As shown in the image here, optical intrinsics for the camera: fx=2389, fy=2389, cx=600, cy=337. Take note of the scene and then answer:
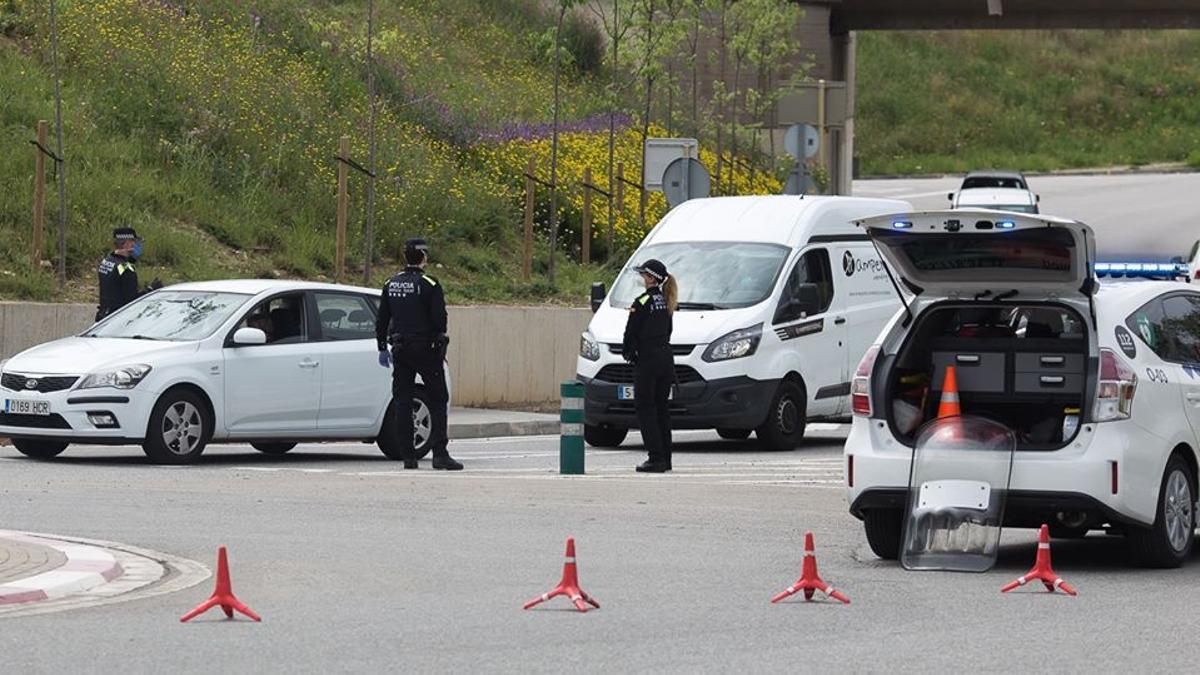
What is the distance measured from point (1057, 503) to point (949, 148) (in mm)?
77124

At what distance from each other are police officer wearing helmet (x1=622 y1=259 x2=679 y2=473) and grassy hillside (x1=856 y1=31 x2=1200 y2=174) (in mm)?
66243

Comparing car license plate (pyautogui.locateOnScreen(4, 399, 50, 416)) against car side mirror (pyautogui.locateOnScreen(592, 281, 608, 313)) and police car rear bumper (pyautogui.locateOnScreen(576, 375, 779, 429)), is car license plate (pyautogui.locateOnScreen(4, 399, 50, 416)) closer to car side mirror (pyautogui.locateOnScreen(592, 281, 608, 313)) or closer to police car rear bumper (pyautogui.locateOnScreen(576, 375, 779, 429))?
police car rear bumper (pyautogui.locateOnScreen(576, 375, 779, 429))

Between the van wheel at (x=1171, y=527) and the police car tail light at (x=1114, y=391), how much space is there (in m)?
0.51

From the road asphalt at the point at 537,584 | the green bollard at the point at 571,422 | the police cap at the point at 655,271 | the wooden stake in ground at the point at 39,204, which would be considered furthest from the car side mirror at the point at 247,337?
the wooden stake in ground at the point at 39,204

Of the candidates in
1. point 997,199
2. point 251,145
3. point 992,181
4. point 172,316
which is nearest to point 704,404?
point 172,316

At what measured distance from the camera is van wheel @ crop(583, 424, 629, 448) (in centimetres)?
2289

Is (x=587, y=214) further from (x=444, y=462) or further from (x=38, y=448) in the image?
(x=38, y=448)

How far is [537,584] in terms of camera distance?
11922 mm

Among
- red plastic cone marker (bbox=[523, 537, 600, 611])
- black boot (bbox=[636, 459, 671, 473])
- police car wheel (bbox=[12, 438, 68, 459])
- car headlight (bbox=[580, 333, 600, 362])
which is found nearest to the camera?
red plastic cone marker (bbox=[523, 537, 600, 611])

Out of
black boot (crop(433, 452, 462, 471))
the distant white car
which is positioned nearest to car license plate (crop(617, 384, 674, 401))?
black boot (crop(433, 452, 462, 471))

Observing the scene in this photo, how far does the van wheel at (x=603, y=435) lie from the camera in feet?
75.1

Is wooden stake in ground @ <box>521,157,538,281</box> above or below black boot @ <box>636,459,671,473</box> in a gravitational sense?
above

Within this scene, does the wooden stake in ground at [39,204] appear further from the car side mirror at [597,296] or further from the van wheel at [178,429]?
the van wheel at [178,429]

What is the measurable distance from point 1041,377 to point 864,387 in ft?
3.17
